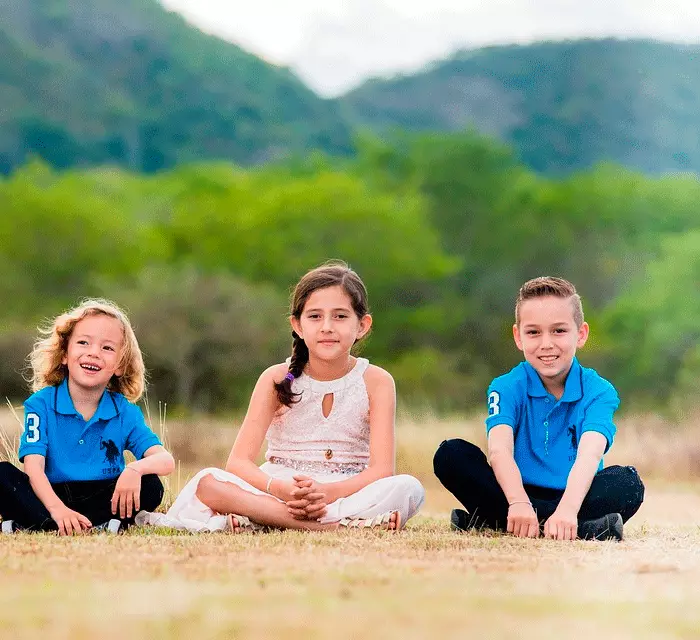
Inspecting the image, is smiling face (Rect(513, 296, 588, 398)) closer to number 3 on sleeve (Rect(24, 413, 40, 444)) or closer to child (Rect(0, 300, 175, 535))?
child (Rect(0, 300, 175, 535))

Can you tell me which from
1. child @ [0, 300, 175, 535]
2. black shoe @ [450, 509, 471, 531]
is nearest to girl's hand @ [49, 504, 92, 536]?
child @ [0, 300, 175, 535]

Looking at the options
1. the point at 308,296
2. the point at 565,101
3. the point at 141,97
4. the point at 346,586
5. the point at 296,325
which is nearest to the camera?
the point at 346,586

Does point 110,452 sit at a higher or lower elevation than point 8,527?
higher

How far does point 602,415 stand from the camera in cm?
517

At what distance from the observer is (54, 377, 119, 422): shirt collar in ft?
17.4

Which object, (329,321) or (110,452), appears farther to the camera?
(329,321)

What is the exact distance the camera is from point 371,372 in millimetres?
5645

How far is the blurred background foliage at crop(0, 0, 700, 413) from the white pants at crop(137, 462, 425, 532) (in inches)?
1005

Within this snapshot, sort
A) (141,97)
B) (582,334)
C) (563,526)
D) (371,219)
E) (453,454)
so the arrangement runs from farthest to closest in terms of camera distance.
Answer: (141,97)
(371,219)
(582,334)
(453,454)
(563,526)

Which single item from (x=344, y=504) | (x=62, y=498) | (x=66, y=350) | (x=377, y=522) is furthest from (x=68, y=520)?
(x=377, y=522)

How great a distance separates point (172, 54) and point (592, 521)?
79.3 metres

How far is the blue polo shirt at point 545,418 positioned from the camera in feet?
17.4

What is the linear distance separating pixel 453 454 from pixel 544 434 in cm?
45

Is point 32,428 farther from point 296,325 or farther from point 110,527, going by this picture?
point 296,325
